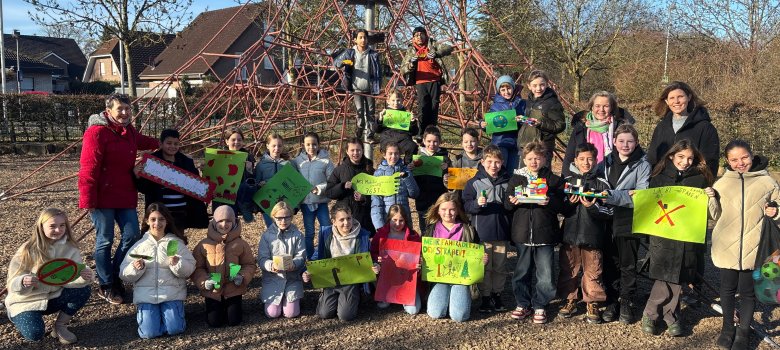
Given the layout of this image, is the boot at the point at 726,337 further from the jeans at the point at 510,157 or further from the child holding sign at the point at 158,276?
the child holding sign at the point at 158,276

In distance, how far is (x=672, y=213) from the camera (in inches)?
154

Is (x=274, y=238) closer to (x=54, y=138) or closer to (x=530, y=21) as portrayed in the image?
(x=54, y=138)

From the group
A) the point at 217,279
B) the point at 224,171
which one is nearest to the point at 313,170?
the point at 224,171

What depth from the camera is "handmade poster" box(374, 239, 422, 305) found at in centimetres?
437

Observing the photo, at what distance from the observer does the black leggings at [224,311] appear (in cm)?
409

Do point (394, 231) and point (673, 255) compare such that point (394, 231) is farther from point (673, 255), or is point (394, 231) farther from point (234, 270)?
point (673, 255)

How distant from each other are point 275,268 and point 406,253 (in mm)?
976

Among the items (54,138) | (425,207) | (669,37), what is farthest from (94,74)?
(425,207)

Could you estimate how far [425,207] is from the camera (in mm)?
5168

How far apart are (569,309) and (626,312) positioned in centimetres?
40

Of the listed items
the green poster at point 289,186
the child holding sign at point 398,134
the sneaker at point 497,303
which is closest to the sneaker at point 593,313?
the sneaker at point 497,303

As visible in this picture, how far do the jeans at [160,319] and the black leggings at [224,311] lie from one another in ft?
0.61

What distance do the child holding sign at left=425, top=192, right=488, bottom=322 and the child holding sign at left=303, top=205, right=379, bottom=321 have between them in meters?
0.50

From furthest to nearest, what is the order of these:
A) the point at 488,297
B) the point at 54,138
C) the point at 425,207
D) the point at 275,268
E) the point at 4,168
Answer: the point at 54,138, the point at 4,168, the point at 425,207, the point at 488,297, the point at 275,268
